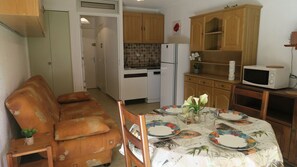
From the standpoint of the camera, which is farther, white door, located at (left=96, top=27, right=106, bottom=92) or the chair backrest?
white door, located at (left=96, top=27, right=106, bottom=92)

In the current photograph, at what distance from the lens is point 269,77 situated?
247 centimetres

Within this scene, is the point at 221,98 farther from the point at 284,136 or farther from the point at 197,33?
the point at 197,33

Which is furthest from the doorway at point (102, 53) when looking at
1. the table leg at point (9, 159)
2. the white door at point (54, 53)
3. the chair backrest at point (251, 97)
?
the table leg at point (9, 159)

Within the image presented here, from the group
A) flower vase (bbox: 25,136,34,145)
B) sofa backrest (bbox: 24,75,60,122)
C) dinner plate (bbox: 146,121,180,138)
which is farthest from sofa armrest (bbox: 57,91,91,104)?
dinner plate (bbox: 146,121,180,138)

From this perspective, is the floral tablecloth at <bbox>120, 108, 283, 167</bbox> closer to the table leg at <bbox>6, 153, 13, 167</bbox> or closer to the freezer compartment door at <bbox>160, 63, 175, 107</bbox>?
the table leg at <bbox>6, 153, 13, 167</bbox>

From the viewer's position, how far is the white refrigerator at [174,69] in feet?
13.2

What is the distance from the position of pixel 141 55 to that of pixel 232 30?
8.87 ft

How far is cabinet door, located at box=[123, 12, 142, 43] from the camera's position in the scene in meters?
4.71

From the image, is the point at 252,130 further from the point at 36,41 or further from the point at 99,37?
the point at 99,37

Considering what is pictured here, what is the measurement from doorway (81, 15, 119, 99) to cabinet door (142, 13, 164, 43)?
0.79 meters

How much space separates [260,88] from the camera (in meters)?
2.59

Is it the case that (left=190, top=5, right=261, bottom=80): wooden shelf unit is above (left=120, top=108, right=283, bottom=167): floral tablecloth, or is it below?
above

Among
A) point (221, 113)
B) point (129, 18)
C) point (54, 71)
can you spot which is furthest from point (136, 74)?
point (221, 113)

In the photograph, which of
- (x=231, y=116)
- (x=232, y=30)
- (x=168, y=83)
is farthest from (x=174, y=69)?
(x=231, y=116)
